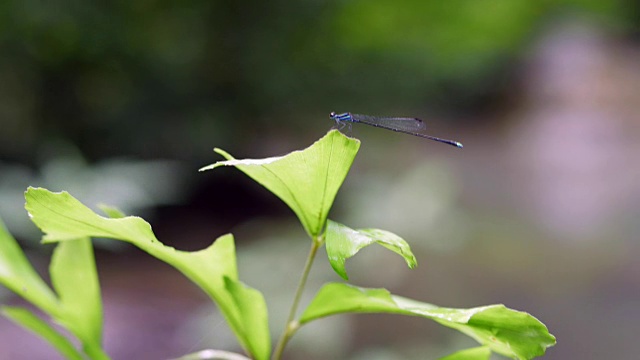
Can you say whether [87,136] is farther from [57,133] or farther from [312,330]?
[312,330]

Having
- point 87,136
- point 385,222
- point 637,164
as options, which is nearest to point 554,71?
point 637,164

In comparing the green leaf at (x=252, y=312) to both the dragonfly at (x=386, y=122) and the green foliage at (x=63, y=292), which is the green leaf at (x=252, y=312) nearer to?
the green foliage at (x=63, y=292)

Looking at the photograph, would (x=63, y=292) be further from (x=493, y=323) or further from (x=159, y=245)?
(x=493, y=323)

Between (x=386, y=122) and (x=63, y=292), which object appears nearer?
(x=63, y=292)

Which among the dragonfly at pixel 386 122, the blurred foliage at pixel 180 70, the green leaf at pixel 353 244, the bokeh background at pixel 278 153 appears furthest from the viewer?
the blurred foliage at pixel 180 70

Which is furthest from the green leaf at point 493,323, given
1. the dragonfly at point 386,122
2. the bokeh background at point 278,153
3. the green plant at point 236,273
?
the bokeh background at point 278,153

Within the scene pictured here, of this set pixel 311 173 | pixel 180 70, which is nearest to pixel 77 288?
pixel 311 173
